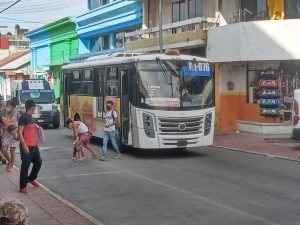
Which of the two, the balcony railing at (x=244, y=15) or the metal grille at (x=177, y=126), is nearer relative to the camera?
the metal grille at (x=177, y=126)

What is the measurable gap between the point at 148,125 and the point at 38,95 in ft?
49.6

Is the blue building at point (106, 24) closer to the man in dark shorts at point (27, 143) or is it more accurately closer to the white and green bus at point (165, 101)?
the white and green bus at point (165, 101)

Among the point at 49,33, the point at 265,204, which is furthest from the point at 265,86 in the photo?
the point at 49,33

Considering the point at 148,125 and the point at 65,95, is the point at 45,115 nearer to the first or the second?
the point at 65,95

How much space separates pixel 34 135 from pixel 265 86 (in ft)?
43.1

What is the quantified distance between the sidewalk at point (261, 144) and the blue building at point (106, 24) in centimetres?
1260

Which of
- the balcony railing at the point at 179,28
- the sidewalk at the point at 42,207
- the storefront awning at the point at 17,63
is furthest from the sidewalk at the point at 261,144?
the storefront awning at the point at 17,63

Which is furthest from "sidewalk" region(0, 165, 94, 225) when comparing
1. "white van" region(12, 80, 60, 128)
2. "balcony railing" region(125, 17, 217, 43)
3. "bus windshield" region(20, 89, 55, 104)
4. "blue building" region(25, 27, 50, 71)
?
"blue building" region(25, 27, 50, 71)

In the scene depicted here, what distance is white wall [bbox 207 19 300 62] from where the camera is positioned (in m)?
20.5

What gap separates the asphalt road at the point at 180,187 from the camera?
27.2 ft

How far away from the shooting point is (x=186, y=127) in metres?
15.2

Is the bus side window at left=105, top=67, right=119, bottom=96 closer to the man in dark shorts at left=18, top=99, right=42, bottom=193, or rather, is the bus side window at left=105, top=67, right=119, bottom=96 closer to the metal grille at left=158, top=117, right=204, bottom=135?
the metal grille at left=158, top=117, right=204, bottom=135

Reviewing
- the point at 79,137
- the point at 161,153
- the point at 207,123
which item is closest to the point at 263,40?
the point at 207,123

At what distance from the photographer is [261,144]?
61.6 ft
